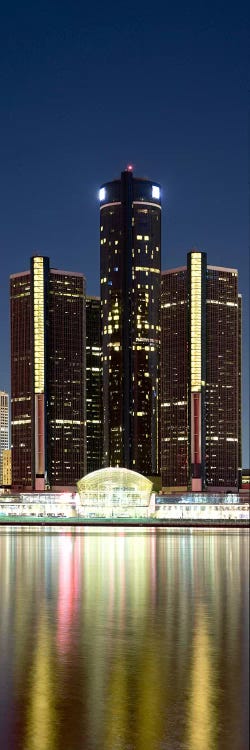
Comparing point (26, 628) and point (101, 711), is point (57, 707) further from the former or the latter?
point (26, 628)

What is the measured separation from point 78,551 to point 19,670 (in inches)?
2568

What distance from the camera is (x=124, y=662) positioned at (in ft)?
99.9

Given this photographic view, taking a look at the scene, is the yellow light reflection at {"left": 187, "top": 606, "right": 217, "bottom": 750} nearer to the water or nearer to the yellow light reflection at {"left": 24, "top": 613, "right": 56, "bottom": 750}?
the water

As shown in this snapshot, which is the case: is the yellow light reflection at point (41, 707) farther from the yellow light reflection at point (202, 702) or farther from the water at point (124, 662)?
the yellow light reflection at point (202, 702)

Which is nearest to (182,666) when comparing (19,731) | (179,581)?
(19,731)

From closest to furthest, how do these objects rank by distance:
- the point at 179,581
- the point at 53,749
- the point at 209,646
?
the point at 53,749
the point at 209,646
the point at 179,581

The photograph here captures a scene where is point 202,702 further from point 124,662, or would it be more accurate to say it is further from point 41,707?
point 124,662

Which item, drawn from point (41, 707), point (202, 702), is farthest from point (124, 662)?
point (41, 707)

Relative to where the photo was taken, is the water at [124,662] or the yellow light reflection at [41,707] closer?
the yellow light reflection at [41,707]

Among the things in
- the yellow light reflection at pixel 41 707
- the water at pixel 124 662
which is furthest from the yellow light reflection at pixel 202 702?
the yellow light reflection at pixel 41 707

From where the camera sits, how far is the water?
21.8 m

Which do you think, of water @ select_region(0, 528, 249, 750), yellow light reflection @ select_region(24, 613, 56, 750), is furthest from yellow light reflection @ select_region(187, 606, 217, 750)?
yellow light reflection @ select_region(24, 613, 56, 750)

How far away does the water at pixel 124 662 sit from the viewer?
2175 centimetres

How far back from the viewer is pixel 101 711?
23531 mm
